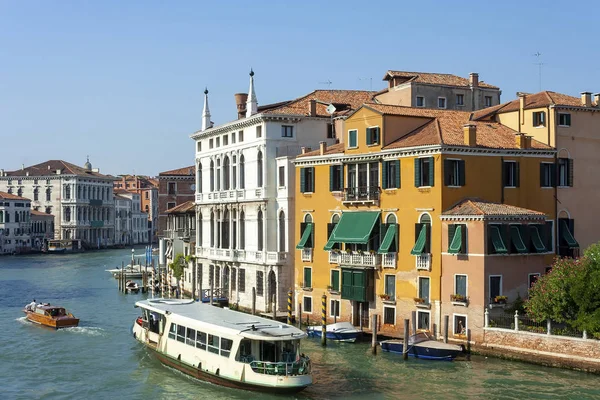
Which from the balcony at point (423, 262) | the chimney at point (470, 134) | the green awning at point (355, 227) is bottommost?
the balcony at point (423, 262)

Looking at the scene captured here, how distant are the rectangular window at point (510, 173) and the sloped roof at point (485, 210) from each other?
1.18 metres

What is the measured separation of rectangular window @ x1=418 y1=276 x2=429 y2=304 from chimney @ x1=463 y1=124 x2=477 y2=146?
4.07 m

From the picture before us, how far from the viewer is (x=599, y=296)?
22.1 m

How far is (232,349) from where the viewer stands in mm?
21203

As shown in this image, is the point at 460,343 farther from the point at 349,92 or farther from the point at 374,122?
the point at 349,92

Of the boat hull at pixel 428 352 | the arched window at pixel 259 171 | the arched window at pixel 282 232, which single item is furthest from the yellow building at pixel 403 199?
the arched window at pixel 259 171

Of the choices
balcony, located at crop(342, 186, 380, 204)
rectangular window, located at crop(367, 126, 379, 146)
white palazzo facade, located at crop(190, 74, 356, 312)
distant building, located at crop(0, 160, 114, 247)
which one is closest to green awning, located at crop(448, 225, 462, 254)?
balcony, located at crop(342, 186, 380, 204)

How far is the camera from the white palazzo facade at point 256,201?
32375 millimetres

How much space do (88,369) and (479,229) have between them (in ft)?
36.7

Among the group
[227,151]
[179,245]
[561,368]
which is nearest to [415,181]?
[561,368]

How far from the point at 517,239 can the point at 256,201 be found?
11.8 meters

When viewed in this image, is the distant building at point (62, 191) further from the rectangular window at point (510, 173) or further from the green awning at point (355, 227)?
the rectangular window at point (510, 173)

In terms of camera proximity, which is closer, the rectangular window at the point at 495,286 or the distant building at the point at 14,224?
the rectangular window at the point at 495,286

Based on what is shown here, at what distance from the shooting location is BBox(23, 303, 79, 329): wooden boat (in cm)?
3109
